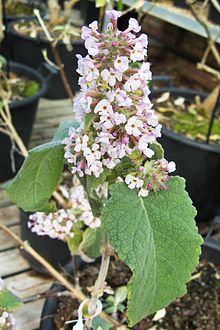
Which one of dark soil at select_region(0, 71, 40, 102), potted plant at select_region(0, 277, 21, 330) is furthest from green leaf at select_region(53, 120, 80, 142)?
dark soil at select_region(0, 71, 40, 102)

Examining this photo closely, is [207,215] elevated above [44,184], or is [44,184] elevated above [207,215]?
[44,184]

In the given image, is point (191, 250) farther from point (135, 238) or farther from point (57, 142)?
point (57, 142)

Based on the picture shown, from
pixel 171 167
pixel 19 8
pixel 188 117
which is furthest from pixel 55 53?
pixel 19 8

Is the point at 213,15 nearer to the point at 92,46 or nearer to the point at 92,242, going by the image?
the point at 92,242

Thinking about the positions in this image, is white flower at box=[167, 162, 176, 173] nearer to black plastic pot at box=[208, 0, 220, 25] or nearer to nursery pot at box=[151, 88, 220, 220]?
nursery pot at box=[151, 88, 220, 220]

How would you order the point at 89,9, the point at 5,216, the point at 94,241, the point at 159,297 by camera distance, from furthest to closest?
the point at 89,9 → the point at 5,216 → the point at 94,241 → the point at 159,297

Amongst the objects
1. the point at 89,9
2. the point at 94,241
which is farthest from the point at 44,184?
the point at 89,9

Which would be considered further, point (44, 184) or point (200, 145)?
point (200, 145)

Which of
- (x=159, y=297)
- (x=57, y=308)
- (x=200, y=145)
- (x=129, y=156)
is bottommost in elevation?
(x=57, y=308)
